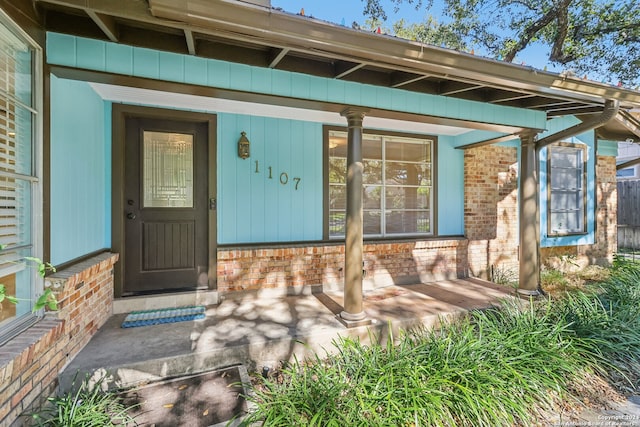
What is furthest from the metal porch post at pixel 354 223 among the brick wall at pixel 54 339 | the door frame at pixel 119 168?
the brick wall at pixel 54 339

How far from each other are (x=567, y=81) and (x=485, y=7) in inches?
357

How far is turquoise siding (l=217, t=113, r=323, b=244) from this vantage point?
13.2ft

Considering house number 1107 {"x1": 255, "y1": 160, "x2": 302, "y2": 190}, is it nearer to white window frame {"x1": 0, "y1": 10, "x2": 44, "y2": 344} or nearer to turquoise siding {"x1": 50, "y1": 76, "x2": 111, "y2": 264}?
turquoise siding {"x1": 50, "y1": 76, "x2": 111, "y2": 264}

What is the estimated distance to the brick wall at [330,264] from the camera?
159 inches

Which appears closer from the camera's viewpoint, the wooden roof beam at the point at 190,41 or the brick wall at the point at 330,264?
the wooden roof beam at the point at 190,41

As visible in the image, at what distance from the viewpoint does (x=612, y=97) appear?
11.5 ft

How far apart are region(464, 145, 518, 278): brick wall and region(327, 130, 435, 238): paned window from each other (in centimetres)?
77

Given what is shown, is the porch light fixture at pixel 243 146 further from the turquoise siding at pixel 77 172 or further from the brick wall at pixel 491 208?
the brick wall at pixel 491 208

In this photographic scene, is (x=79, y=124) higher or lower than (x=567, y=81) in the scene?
lower

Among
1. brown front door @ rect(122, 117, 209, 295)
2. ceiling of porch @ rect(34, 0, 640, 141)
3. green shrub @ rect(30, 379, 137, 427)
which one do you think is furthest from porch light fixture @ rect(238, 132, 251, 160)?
green shrub @ rect(30, 379, 137, 427)

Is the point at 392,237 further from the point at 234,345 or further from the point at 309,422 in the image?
the point at 309,422

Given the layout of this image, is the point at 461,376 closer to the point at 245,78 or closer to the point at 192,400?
the point at 192,400

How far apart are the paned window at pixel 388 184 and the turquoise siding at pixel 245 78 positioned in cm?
140

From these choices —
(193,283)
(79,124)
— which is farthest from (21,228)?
(193,283)
